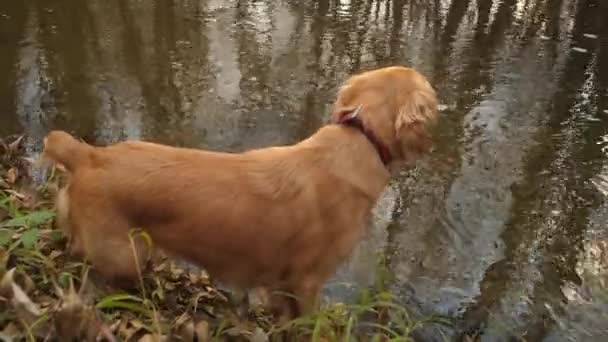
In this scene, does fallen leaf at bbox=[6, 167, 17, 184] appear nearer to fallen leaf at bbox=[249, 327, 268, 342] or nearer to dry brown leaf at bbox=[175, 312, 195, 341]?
dry brown leaf at bbox=[175, 312, 195, 341]

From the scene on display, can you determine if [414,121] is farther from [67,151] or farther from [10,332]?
[10,332]

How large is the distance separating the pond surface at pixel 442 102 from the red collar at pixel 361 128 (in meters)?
1.00

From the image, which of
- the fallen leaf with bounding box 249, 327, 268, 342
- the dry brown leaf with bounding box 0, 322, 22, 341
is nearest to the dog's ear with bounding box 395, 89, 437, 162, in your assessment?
the fallen leaf with bounding box 249, 327, 268, 342

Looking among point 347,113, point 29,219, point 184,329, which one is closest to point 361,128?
point 347,113

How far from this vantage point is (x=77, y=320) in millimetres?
2613

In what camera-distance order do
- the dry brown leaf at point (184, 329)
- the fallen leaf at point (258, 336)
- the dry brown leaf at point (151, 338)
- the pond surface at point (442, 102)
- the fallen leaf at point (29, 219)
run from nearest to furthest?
the dry brown leaf at point (151, 338)
the dry brown leaf at point (184, 329)
the fallen leaf at point (258, 336)
the fallen leaf at point (29, 219)
the pond surface at point (442, 102)

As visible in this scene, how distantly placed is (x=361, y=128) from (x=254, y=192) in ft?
1.69

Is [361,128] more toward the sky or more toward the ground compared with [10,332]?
more toward the sky

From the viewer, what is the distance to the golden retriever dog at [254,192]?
308 centimetres

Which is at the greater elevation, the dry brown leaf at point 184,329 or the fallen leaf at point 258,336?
the dry brown leaf at point 184,329

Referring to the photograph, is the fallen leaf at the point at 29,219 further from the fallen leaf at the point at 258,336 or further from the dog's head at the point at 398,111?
the dog's head at the point at 398,111

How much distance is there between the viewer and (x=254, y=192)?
3.16 meters

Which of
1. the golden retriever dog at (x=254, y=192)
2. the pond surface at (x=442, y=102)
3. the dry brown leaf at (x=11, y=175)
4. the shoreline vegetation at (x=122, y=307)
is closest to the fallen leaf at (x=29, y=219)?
the shoreline vegetation at (x=122, y=307)

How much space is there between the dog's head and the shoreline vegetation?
700mm
